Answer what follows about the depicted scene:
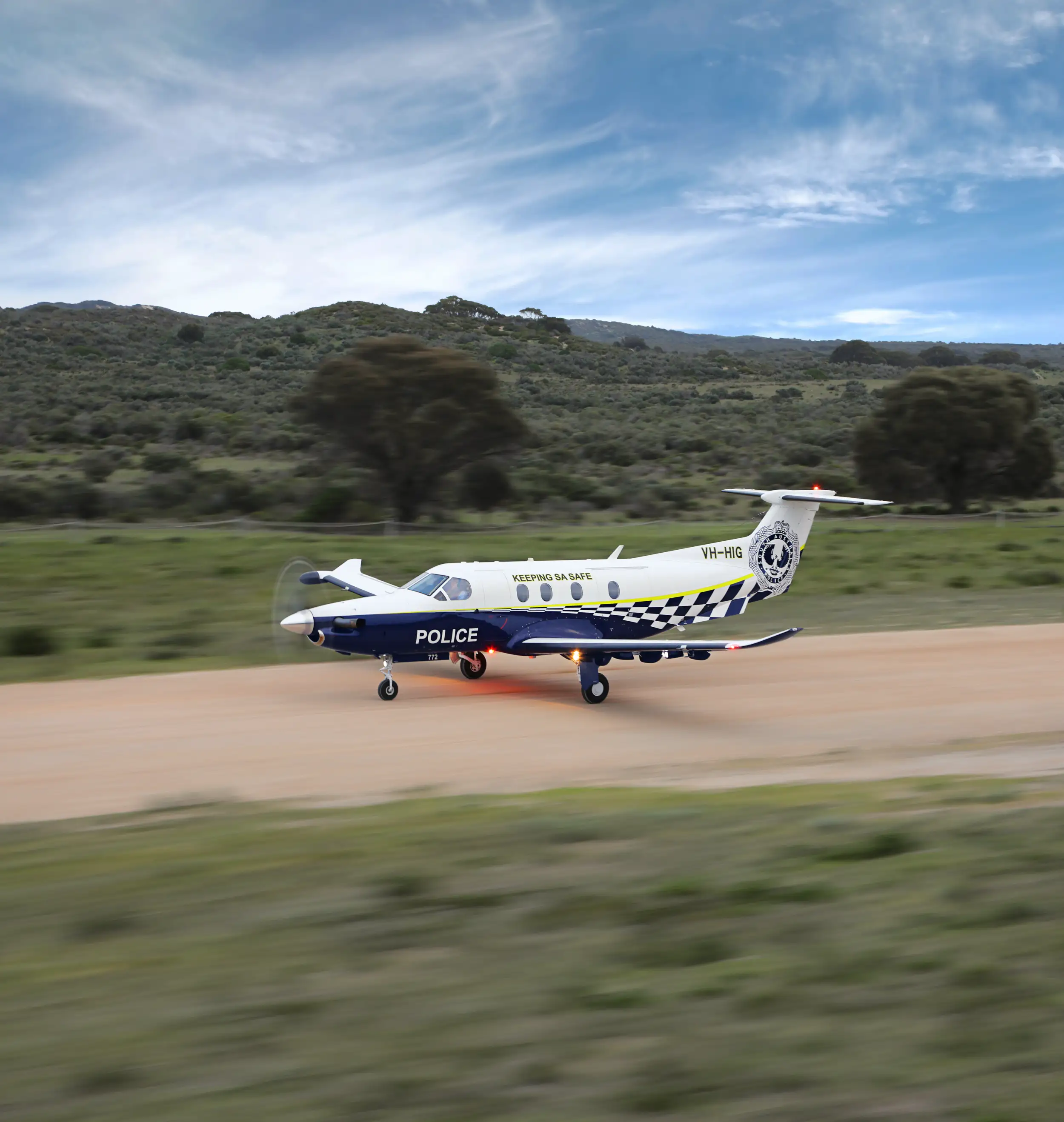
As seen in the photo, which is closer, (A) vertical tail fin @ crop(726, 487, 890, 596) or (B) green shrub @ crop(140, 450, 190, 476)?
(A) vertical tail fin @ crop(726, 487, 890, 596)

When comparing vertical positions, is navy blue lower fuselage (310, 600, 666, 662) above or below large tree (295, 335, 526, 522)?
below

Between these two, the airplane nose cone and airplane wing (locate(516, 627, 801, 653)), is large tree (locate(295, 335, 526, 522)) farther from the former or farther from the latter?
the airplane nose cone

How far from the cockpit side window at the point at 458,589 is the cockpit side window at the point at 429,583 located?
0.11 meters

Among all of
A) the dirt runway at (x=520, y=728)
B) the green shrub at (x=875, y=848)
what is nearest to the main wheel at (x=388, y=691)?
the dirt runway at (x=520, y=728)

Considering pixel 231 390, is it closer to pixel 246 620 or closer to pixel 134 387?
pixel 134 387

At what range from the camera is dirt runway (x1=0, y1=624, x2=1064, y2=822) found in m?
13.1

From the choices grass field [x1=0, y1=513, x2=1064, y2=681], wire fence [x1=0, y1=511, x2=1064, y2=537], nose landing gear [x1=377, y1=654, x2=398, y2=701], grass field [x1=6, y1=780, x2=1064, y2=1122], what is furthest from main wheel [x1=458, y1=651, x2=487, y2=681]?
wire fence [x1=0, y1=511, x2=1064, y2=537]

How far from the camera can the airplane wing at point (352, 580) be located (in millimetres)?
20188

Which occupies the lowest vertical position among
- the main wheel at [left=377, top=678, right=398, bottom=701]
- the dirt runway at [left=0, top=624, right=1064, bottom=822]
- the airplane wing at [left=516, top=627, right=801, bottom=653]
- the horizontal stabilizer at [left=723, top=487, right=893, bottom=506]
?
the dirt runway at [left=0, top=624, right=1064, bottom=822]

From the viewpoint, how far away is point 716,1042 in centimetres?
559

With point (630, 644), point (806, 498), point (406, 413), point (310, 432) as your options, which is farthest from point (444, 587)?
point (310, 432)

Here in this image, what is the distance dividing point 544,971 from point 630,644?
1116 centimetres

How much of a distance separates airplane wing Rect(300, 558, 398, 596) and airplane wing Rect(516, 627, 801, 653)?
2.84 m

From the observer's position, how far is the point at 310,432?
52.2 metres
